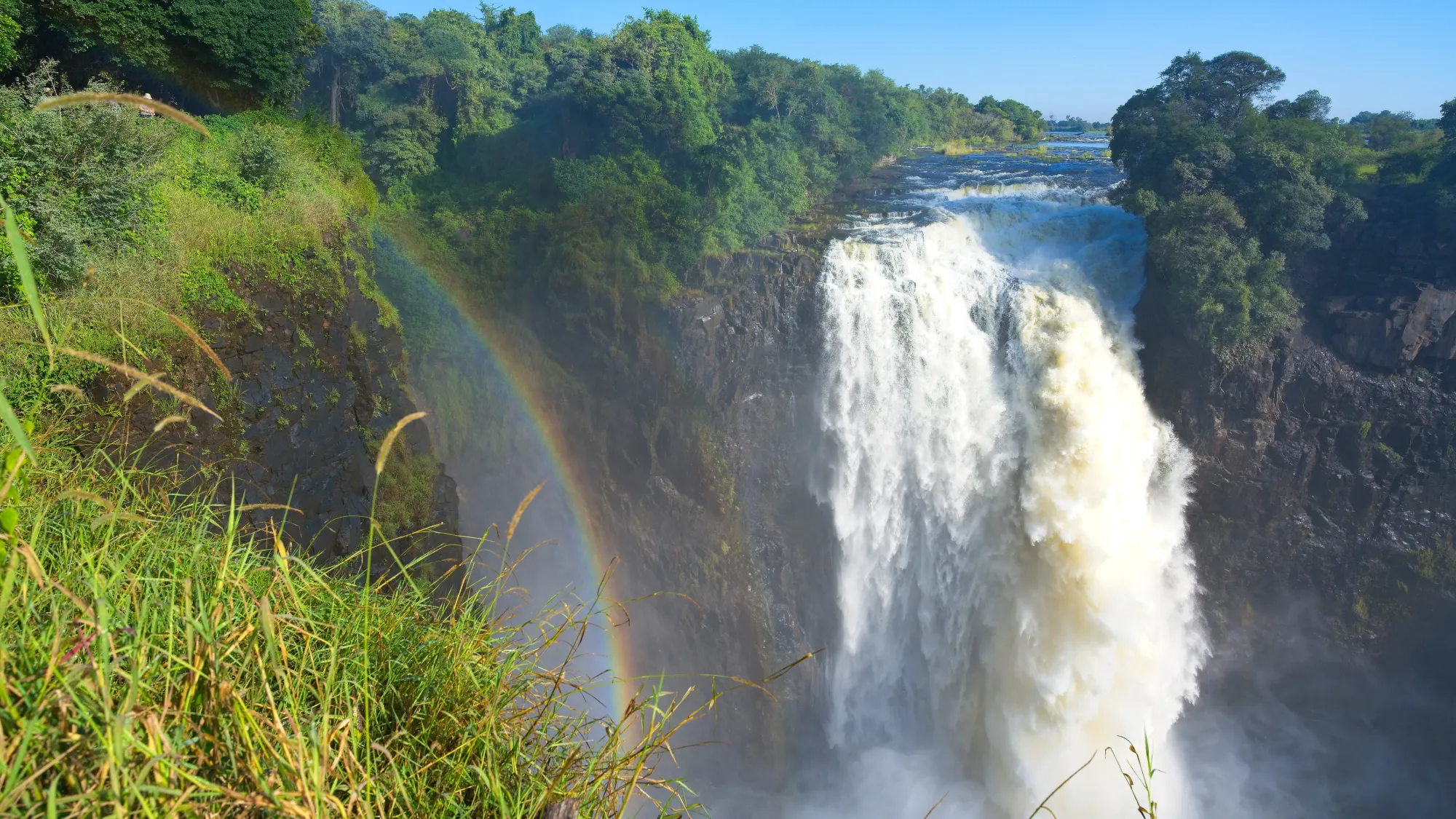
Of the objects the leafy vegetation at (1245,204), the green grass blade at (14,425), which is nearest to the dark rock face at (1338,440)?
the leafy vegetation at (1245,204)

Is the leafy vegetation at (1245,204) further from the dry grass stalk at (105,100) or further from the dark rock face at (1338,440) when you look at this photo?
the dry grass stalk at (105,100)

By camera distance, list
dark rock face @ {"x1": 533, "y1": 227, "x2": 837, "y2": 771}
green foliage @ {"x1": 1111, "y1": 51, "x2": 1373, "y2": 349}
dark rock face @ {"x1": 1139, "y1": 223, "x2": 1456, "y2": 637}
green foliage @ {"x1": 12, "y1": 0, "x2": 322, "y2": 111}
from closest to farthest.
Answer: green foliage @ {"x1": 12, "y1": 0, "x2": 322, "y2": 111} → green foliage @ {"x1": 1111, "y1": 51, "x2": 1373, "y2": 349} → dark rock face @ {"x1": 1139, "y1": 223, "x2": 1456, "y2": 637} → dark rock face @ {"x1": 533, "y1": 227, "x2": 837, "y2": 771}

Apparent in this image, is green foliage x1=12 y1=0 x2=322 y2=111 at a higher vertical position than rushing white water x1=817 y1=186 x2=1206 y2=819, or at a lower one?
higher

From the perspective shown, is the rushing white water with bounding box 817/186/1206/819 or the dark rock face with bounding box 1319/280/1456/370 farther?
the dark rock face with bounding box 1319/280/1456/370

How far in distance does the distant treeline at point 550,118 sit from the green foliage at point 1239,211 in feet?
29.1

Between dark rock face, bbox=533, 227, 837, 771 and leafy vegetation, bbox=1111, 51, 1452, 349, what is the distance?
7833mm

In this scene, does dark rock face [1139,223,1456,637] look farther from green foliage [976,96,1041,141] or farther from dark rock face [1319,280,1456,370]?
green foliage [976,96,1041,141]

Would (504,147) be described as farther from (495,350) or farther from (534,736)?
(534,736)

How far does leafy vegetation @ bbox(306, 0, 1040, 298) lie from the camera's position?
1867cm

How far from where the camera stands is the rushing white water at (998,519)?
14.9 meters

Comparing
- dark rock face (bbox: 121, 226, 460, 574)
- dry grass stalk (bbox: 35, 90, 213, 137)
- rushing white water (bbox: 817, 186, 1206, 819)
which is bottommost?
rushing white water (bbox: 817, 186, 1206, 819)

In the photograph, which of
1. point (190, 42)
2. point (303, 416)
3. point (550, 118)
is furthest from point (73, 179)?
point (550, 118)

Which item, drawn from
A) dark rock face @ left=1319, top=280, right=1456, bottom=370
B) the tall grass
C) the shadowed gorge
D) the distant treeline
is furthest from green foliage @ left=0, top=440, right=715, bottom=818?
dark rock face @ left=1319, top=280, right=1456, bottom=370

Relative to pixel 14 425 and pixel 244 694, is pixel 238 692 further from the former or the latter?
pixel 14 425
